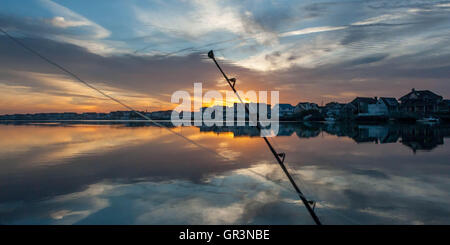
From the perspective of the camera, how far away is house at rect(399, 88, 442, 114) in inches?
3366

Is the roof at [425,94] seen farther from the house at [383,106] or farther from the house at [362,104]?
the house at [362,104]

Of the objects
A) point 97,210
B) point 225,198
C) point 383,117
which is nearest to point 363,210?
point 225,198

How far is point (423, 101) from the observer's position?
85.9 metres

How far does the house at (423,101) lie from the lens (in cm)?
8550

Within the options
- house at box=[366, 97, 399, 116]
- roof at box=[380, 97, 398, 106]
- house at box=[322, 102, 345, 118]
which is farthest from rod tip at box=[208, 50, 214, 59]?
house at box=[322, 102, 345, 118]

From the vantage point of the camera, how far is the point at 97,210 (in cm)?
722

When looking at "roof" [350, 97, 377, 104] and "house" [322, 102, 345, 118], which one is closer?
"roof" [350, 97, 377, 104]

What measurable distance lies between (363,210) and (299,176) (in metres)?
4.31

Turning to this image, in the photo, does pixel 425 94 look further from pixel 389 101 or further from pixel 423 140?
pixel 423 140

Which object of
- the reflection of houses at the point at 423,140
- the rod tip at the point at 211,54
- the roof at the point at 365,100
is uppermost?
the roof at the point at 365,100

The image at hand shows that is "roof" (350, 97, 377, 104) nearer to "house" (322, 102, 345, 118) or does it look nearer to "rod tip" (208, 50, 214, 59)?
"house" (322, 102, 345, 118)

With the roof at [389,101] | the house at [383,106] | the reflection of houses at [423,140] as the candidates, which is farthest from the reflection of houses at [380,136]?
the roof at [389,101]

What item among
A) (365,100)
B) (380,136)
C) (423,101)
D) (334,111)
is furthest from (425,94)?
(380,136)
